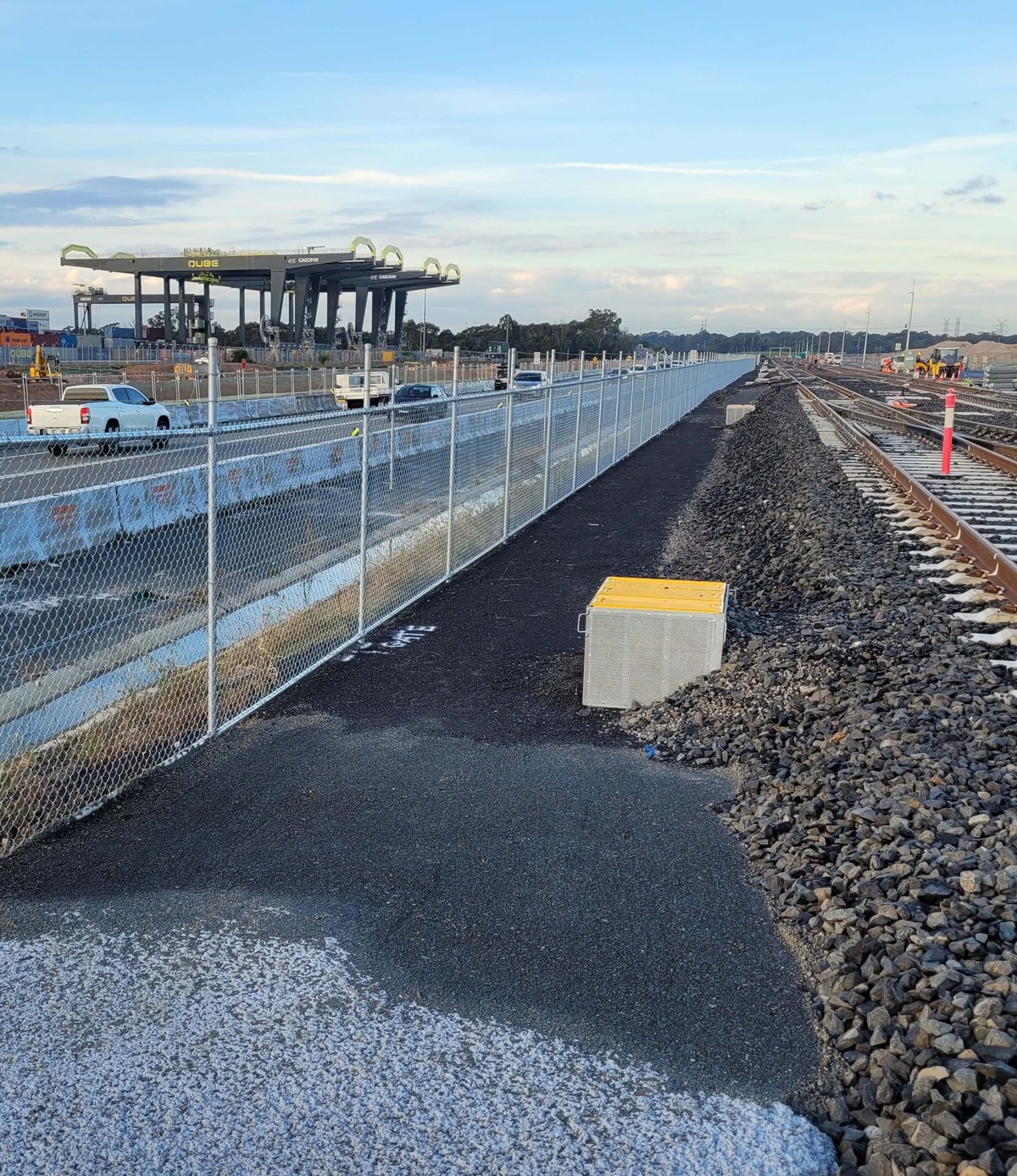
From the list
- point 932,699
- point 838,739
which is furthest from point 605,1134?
point 932,699

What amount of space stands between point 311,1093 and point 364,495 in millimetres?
6036

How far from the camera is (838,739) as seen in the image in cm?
671

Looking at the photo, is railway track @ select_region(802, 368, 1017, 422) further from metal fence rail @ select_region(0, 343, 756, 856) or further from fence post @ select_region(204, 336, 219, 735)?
fence post @ select_region(204, 336, 219, 735)

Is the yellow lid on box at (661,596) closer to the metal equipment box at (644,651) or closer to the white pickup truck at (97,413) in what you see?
the metal equipment box at (644,651)

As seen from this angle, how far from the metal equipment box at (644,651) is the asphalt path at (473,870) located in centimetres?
31

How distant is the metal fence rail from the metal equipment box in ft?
7.57

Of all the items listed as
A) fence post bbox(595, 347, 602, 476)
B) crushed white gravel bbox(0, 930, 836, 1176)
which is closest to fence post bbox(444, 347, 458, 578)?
fence post bbox(595, 347, 602, 476)

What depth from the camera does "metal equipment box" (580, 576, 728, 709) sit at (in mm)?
8078

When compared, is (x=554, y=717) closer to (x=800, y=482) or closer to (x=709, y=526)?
(x=709, y=526)

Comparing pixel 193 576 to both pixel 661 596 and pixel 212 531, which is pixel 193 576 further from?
pixel 212 531

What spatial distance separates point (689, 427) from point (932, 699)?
109 ft

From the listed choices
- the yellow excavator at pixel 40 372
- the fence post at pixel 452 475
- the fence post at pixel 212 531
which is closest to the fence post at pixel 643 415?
the fence post at pixel 452 475

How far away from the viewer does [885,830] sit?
17.5 ft

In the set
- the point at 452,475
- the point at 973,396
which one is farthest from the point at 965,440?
the point at 973,396
